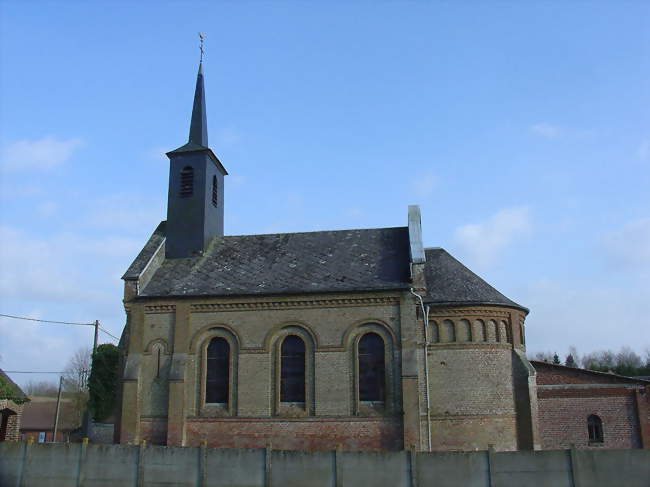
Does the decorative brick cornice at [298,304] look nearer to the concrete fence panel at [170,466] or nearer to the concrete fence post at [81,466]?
the concrete fence post at [81,466]

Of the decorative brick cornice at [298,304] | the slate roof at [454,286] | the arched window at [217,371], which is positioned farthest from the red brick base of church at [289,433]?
the slate roof at [454,286]

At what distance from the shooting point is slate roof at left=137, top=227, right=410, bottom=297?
2419 cm

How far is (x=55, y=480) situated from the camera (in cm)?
1714

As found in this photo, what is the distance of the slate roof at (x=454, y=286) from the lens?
23.5 meters

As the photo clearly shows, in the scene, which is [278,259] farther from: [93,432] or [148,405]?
[93,432]

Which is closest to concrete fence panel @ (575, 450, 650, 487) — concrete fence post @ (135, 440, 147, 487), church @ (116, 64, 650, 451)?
church @ (116, 64, 650, 451)

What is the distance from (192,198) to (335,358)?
10266 mm

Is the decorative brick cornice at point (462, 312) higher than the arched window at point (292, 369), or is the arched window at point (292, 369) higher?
the decorative brick cornice at point (462, 312)

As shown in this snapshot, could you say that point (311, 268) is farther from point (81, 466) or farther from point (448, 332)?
point (81, 466)

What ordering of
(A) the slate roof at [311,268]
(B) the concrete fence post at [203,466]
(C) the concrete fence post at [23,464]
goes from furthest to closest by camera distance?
(A) the slate roof at [311,268], (C) the concrete fence post at [23,464], (B) the concrete fence post at [203,466]

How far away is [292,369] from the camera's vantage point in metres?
23.5

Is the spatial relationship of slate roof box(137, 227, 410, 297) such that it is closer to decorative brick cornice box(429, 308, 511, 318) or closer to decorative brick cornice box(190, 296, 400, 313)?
decorative brick cornice box(190, 296, 400, 313)

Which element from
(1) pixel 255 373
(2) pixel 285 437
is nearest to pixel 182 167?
(1) pixel 255 373

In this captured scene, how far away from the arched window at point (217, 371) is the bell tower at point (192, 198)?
4.97 m
